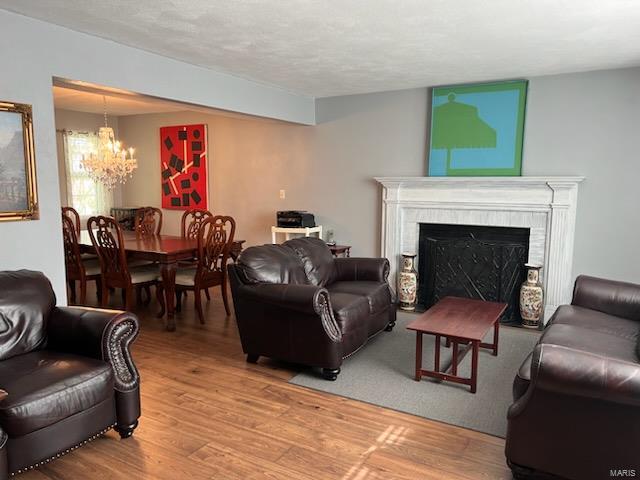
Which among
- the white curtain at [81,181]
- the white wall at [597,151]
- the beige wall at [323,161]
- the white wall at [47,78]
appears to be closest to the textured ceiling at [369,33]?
the white wall at [47,78]

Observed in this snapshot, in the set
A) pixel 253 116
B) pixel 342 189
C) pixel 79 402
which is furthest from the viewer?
pixel 342 189

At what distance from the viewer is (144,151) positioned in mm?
7566

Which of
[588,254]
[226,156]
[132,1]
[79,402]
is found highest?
[132,1]

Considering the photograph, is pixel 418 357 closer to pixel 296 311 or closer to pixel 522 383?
pixel 296 311

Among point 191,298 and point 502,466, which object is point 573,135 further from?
point 191,298

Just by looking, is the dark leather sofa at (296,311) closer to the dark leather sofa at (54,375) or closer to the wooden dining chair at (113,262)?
the dark leather sofa at (54,375)

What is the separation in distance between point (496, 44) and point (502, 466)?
2884 millimetres

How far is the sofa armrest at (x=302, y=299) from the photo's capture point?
3.28m

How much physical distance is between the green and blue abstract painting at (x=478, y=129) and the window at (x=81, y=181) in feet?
17.4

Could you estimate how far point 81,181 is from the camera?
7.38m

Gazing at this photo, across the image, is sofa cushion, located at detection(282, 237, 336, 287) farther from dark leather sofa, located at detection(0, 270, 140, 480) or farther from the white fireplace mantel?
dark leather sofa, located at detection(0, 270, 140, 480)

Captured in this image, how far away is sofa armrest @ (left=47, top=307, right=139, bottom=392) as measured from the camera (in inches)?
99.2

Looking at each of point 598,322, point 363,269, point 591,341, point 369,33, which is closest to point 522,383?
point 591,341

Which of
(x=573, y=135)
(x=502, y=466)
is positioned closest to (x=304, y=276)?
(x=502, y=466)
